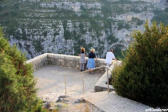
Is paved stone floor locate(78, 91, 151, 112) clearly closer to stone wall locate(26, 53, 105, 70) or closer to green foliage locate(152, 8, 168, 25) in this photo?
stone wall locate(26, 53, 105, 70)

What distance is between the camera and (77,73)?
949 centimetres

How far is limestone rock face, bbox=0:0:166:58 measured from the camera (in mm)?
45594

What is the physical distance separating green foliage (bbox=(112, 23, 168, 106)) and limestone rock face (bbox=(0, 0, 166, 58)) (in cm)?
3713

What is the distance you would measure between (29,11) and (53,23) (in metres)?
6.31

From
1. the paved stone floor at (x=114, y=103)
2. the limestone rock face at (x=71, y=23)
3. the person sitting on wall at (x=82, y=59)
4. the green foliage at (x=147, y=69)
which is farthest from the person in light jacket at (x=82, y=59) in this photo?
the limestone rock face at (x=71, y=23)

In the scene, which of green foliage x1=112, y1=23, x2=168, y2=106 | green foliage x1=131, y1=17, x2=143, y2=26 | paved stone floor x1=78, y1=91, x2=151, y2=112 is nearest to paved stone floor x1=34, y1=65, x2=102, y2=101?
paved stone floor x1=78, y1=91, x2=151, y2=112

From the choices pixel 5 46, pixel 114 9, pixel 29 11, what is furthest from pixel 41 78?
pixel 114 9

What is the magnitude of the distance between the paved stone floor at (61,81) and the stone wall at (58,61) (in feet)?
0.82

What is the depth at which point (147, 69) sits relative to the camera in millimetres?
4410

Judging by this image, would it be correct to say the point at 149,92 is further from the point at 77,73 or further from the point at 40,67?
the point at 40,67

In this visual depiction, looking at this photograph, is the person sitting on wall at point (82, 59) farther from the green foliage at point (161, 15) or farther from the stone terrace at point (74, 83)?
the green foliage at point (161, 15)

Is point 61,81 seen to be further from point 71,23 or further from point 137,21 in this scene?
point 137,21

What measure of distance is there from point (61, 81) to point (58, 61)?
2.01 meters

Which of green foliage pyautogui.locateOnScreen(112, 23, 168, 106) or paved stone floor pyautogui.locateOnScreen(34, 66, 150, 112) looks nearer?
green foliage pyautogui.locateOnScreen(112, 23, 168, 106)
